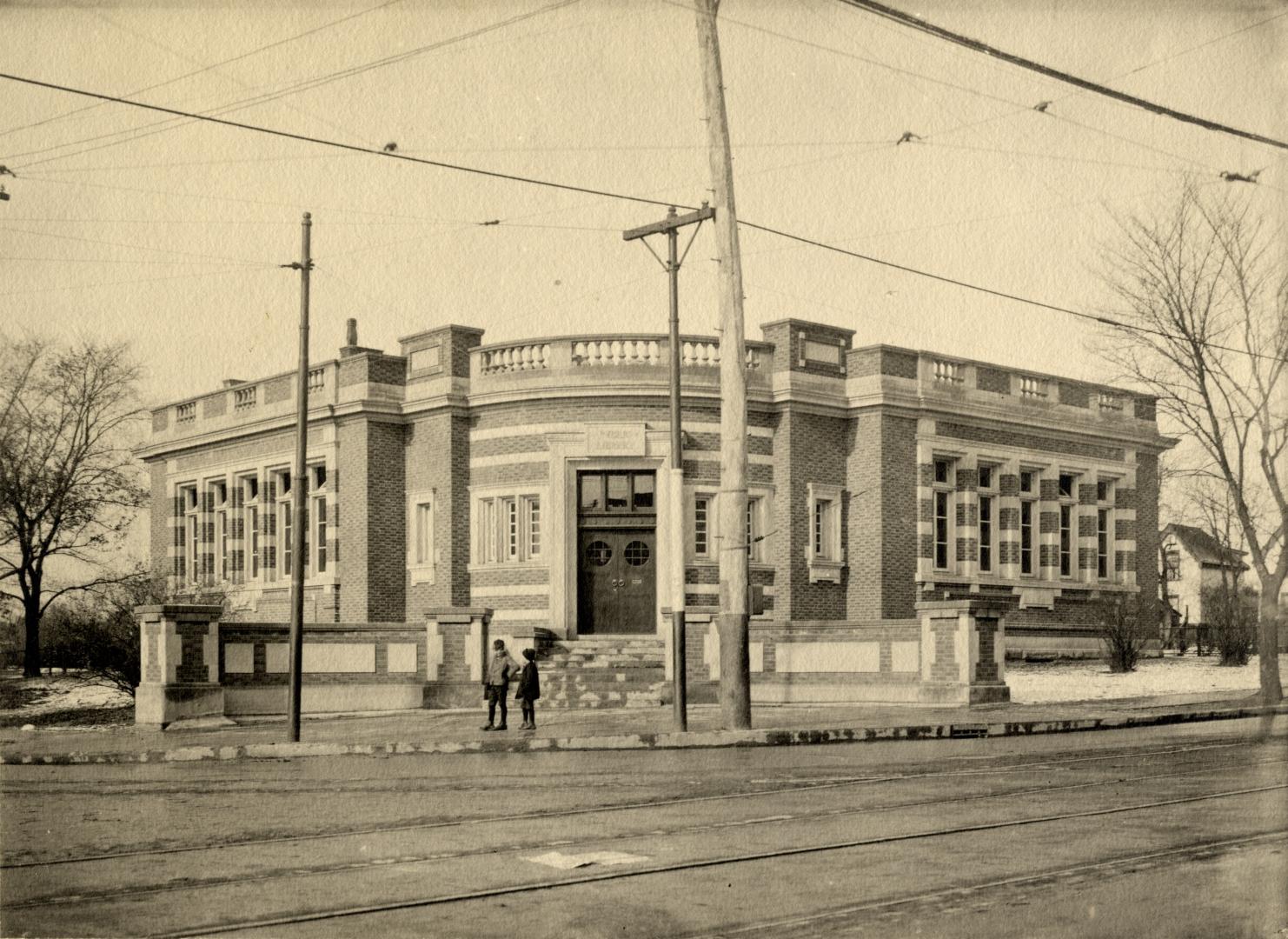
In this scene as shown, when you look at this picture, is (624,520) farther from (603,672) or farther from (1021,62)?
(1021,62)

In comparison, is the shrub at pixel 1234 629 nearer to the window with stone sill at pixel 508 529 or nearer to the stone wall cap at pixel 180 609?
the window with stone sill at pixel 508 529

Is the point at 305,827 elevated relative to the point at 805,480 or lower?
lower

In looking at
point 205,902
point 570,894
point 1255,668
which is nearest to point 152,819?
point 205,902

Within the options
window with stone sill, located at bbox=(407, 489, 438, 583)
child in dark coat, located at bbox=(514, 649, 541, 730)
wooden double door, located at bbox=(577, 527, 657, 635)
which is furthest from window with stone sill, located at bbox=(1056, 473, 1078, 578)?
child in dark coat, located at bbox=(514, 649, 541, 730)

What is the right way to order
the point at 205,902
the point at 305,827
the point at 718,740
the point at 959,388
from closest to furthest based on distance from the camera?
the point at 205,902, the point at 305,827, the point at 718,740, the point at 959,388

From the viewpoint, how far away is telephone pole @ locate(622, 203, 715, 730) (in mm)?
20281

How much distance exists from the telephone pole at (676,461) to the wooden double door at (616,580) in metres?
9.43

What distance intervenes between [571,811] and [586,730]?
872 cm

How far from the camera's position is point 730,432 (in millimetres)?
20734

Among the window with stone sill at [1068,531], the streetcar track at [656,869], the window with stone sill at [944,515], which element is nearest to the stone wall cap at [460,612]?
the window with stone sill at [944,515]

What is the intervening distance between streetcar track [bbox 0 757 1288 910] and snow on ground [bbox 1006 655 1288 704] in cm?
1366

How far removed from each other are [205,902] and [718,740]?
1187 centimetres

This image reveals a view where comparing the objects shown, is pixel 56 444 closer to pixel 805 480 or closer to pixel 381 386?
pixel 381 386

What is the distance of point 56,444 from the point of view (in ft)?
114
